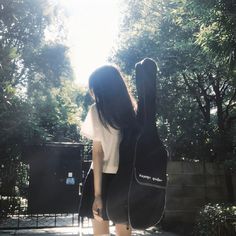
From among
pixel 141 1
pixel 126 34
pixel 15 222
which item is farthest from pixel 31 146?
pixel 141 1

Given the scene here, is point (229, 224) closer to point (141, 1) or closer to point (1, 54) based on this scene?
point (1, 54)

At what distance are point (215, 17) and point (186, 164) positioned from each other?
4599 millimetres

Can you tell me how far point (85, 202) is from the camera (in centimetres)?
254

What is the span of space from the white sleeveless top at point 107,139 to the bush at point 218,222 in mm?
5099

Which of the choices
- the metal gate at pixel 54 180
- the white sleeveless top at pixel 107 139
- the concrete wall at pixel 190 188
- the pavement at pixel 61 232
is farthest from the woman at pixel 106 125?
the metal gate at pixel 54 180

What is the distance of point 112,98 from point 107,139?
0.25 meters

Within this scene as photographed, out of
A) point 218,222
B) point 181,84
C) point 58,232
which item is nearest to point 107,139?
point 218,222

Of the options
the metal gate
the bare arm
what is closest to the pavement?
the metal gate

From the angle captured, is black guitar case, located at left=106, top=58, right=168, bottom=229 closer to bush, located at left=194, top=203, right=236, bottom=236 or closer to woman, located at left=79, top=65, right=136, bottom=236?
woman, located at left=79, top=65, right=136, bottom=236

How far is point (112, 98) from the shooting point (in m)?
2.54

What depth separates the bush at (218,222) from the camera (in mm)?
7160

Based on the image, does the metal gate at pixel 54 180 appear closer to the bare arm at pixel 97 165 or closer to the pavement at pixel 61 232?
the pavement at pixel 61 232

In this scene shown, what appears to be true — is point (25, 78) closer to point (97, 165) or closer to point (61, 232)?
point (61, 232)

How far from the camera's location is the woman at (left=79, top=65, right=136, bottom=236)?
8.25 feet
